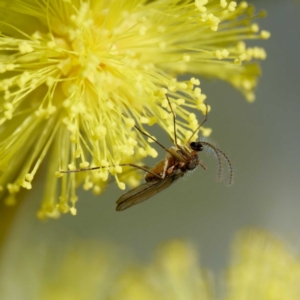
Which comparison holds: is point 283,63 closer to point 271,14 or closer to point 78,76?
point 271,14

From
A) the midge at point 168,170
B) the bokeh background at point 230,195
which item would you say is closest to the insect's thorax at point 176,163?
the midge at point 168,170

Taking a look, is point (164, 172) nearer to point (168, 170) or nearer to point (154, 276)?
point (168, 170)

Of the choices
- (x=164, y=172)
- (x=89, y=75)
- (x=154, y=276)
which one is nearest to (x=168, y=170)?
(x=164, y=172)

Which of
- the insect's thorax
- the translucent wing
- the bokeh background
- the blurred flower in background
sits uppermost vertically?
the bokeh background

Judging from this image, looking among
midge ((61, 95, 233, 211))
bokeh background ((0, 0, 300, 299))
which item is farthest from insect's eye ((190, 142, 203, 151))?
bokeh background ((0, 0, 300, 299))

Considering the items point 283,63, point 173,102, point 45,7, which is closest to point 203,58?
point 173,102

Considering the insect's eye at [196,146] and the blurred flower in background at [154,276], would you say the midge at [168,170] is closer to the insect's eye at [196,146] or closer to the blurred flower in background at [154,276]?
the insect's eye at [196,146]

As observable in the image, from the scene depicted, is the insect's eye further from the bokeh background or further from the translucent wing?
the bokeh background
